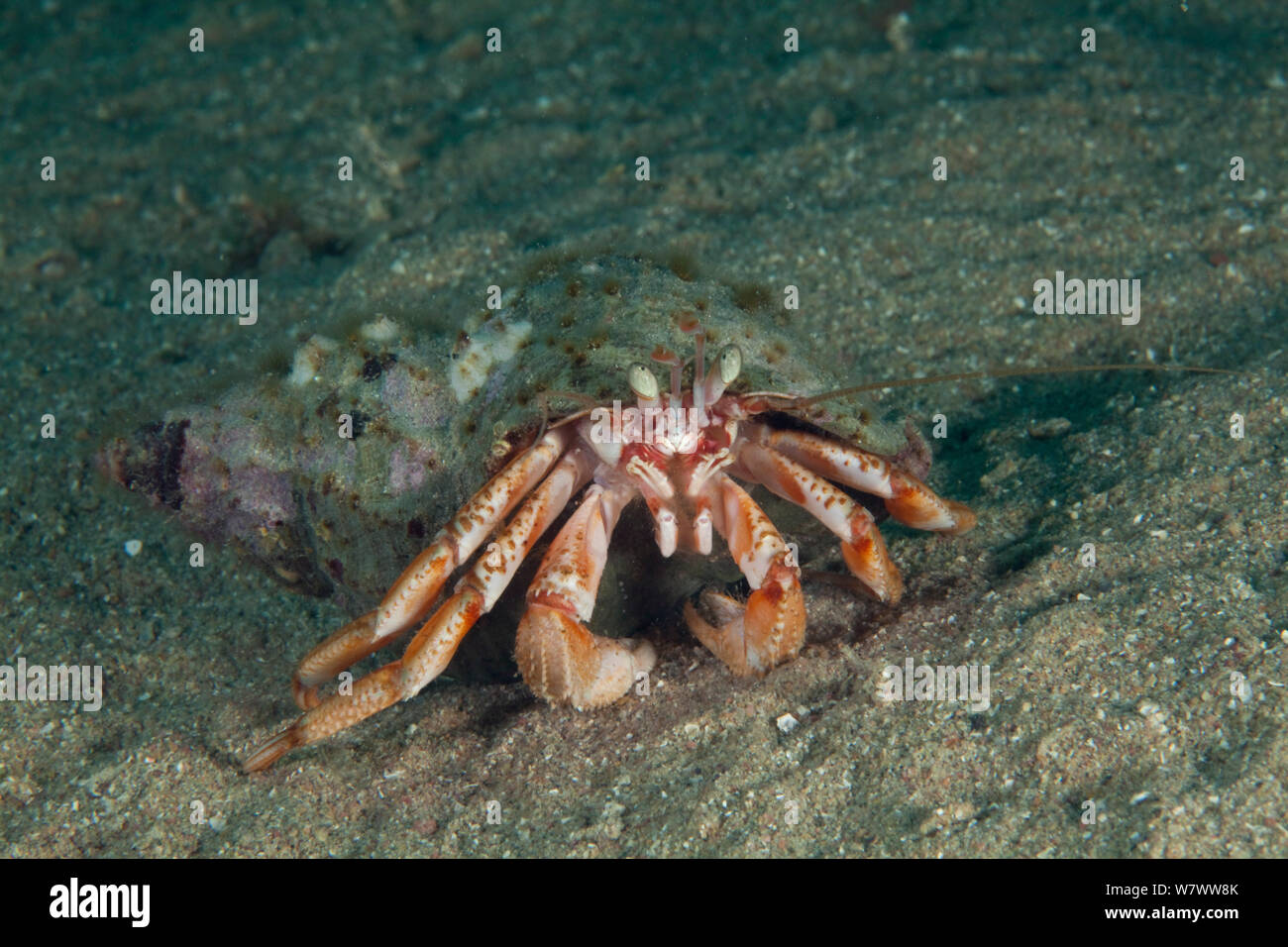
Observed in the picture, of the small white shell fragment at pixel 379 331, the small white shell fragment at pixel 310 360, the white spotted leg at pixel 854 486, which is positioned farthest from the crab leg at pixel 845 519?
the small white shell fragment at pixel 310 360

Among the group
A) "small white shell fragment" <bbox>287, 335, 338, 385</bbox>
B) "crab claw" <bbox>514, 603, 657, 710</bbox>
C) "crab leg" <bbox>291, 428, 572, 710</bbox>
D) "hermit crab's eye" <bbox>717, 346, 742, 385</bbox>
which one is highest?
"small white shell fragment" <bbox>287, 335, 338, 385</bbox>

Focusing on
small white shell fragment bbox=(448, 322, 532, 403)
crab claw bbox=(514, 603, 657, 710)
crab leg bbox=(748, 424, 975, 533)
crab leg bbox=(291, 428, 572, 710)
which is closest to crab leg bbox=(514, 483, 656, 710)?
crab claw bbox=(514, 603, 657, 710)

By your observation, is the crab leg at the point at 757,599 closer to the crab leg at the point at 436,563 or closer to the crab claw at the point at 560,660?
the crab claw at the point at 560,660

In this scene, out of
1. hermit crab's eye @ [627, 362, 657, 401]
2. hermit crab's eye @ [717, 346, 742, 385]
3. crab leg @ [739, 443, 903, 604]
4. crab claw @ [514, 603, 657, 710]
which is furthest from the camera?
crab leg @ [739, 443, 903, 604]

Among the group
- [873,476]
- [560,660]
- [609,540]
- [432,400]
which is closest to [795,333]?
[873,476]

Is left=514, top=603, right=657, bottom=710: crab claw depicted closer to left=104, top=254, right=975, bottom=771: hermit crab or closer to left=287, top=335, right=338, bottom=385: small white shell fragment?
left=104, top=254, right=975, bottom=771: hermit crab

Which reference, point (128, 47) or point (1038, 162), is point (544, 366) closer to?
point (1038, 162)

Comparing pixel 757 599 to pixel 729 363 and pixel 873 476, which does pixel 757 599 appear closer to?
pixel 873 476
